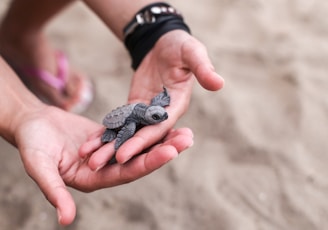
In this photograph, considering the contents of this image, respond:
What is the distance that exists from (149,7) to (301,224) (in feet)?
2.79

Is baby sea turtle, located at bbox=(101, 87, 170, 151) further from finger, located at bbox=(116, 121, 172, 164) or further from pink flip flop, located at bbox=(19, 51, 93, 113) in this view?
pink flip flop, located at bbox=(19, 51, 93, 113)

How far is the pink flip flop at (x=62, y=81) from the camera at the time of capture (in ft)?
6.06

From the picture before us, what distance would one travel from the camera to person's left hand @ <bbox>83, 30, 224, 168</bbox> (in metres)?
1.09

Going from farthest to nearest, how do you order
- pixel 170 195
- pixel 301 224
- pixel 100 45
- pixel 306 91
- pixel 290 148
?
pixel 100 45 → pixel 306 91 → pixel 290 148 → pixel 170 195 → pixel 301 224

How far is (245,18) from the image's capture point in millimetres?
2250

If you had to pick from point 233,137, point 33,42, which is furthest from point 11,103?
point 233,137

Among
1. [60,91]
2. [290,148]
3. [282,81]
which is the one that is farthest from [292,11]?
[60,91]

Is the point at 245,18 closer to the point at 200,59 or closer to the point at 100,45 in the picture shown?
the point at 100,45

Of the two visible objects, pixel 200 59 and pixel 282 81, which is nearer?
pixel 200 59

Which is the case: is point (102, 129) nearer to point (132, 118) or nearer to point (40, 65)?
point (132, 118)

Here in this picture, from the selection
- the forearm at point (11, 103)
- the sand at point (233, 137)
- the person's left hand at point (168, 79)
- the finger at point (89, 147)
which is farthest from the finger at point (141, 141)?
the sand at point (233, 137)

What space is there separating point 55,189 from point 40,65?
3.22 feet

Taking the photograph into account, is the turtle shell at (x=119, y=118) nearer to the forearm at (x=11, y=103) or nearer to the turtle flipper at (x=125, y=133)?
the turtle flipper at (x=125, y=133)

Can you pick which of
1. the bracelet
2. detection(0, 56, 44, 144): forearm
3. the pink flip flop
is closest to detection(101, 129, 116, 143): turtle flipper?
detection(0, 56, 44, 144): forearm
